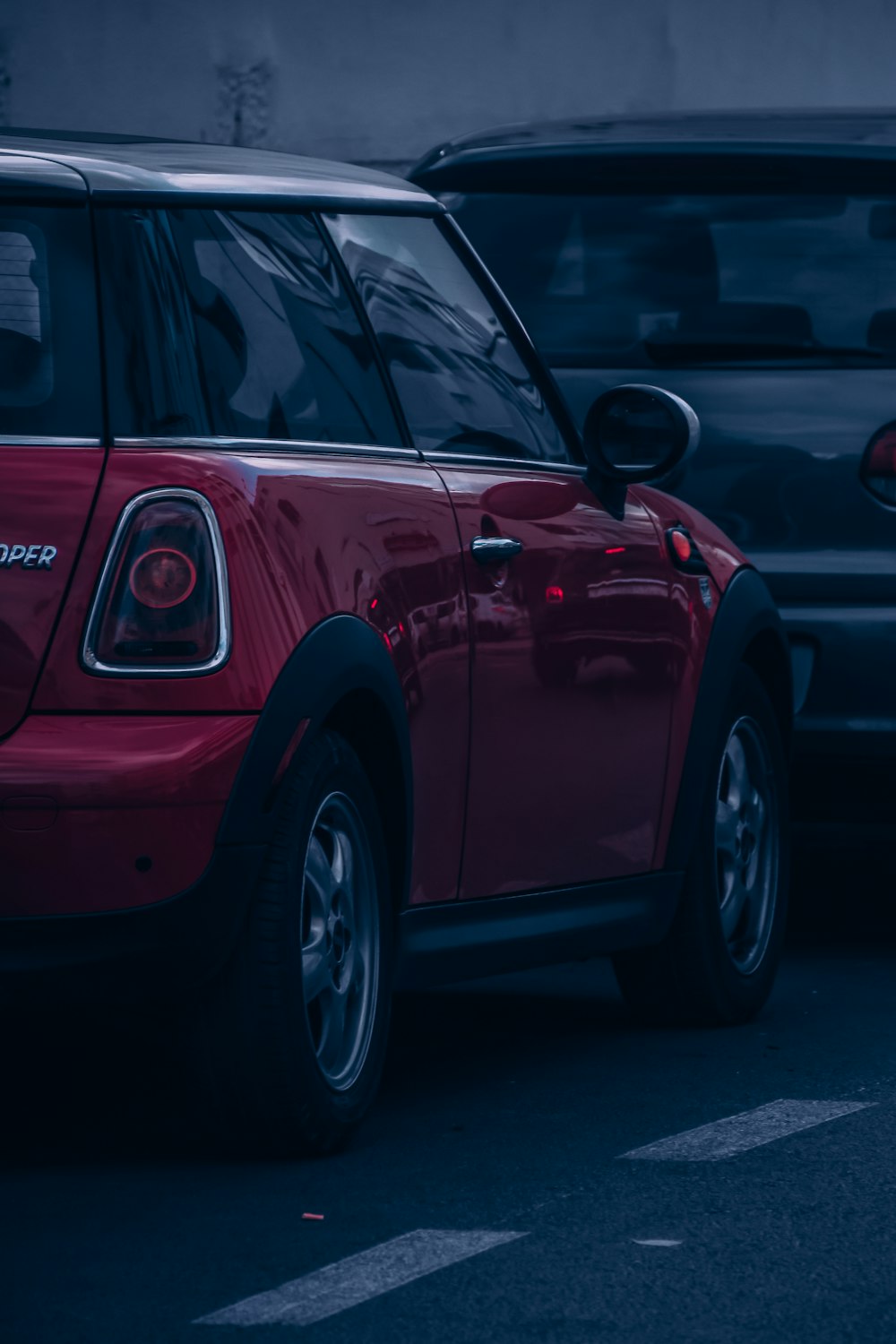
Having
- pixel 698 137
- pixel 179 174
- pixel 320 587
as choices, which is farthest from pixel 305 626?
pixel 698 137

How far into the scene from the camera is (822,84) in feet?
60.2

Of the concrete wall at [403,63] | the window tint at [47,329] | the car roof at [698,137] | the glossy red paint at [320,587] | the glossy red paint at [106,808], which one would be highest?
the concrete wall at [403,63]

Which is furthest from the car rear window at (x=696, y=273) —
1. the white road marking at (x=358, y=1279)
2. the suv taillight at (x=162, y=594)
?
the white road marking at (x=358, y=1279)

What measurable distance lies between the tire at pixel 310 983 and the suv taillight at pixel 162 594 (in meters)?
0.31

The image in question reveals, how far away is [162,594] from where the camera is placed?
4.73m

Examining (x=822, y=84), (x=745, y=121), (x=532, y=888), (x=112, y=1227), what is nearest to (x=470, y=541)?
(x=532, y=888)

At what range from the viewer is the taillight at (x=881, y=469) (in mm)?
7535

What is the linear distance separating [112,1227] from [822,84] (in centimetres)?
1465

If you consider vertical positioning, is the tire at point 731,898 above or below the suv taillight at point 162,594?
below

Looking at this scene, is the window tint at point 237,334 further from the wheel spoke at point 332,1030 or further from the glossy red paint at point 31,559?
the wheel spoke at point 332,1030

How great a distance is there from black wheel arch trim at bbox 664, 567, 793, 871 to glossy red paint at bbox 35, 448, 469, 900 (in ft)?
3.28

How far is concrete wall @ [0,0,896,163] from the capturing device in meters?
18.3

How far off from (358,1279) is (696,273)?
13.0 feet

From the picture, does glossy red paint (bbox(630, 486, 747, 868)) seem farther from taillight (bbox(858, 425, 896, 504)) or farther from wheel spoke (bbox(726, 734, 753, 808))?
taillight (bbox(858, 425, 896, 504))
